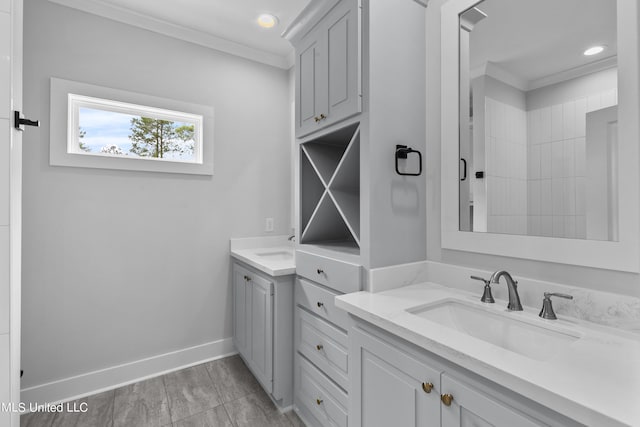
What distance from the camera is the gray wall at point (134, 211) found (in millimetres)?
1934

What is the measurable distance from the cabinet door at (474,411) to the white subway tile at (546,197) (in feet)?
2.45

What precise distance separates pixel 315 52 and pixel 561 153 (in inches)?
48.7

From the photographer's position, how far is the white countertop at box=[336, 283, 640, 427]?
1.87ft

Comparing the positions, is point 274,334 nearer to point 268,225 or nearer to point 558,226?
point 268,225

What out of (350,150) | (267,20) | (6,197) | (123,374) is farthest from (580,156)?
(123,374)

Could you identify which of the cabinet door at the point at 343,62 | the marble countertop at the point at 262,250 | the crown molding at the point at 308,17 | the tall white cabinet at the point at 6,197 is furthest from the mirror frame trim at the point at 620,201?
the tall white cabinet at the point at 6,197

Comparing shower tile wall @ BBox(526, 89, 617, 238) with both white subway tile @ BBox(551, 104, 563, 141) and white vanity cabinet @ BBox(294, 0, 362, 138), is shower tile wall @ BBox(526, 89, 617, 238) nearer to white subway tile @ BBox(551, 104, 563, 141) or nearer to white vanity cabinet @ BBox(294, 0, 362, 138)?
white subway tile @ BBox(551, 104, 563, 141)

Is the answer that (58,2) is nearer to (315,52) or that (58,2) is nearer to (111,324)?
(315,52)

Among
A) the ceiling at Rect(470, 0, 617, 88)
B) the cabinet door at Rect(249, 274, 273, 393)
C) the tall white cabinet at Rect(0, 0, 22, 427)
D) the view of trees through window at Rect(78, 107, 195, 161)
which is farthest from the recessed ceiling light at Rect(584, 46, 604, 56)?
the view of trees through window at Rect(78, 107, 195, 161)

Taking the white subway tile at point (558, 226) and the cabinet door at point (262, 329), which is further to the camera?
the cabinet door at point (262, 329)

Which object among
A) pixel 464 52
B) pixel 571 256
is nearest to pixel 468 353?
pixel 571 256

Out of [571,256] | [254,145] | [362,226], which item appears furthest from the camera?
[254,145]

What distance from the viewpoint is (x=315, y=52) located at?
1.62 meters

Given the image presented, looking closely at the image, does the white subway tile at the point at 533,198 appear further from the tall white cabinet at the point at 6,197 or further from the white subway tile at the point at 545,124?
the tall white cabinet at the point at 6,197
